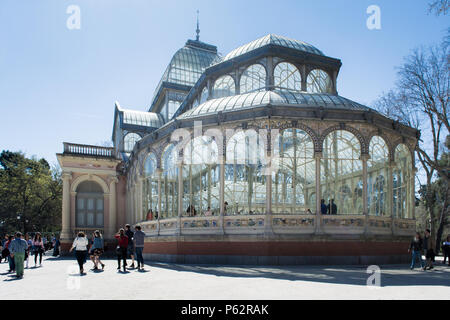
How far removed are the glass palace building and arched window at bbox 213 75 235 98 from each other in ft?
0.20

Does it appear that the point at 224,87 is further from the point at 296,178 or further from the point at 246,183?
the point at 296,178

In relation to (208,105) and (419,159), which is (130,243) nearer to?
(208,105)

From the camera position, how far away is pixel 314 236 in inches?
664

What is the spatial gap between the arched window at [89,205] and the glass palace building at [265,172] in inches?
Answer: 2.5

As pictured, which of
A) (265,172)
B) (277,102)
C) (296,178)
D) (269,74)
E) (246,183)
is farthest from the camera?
(246,183)

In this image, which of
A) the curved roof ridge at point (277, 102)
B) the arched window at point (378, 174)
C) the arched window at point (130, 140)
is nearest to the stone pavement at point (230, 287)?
the curved roof ridge at point (277, 102)

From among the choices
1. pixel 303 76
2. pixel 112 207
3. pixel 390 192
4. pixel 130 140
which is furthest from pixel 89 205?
pixel 390 192

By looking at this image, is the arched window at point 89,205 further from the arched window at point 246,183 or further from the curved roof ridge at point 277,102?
the curved roof ridge at point 277,102

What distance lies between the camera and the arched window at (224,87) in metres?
24.0

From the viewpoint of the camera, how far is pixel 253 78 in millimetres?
23500

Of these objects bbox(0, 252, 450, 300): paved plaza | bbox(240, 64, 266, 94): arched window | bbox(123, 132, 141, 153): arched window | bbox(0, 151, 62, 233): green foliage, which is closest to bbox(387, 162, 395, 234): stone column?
bbox(0, 252, 450, 300): paved plaza

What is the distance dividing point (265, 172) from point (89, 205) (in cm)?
1489

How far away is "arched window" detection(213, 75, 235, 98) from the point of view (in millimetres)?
23984
